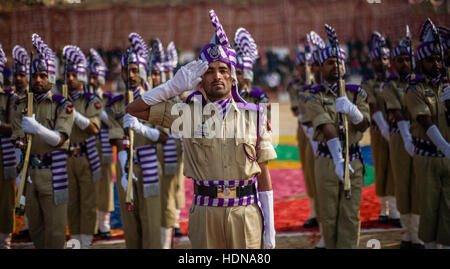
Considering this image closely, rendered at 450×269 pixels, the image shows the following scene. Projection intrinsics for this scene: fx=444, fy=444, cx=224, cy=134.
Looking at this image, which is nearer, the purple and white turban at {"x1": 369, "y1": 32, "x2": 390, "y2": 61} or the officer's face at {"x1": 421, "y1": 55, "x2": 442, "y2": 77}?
the officer's face at {"x1": 421, "y1": 55, "x2": 442, "y2": 77}

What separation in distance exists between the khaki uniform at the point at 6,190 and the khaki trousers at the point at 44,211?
A: 1.16 m

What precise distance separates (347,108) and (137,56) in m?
2.83

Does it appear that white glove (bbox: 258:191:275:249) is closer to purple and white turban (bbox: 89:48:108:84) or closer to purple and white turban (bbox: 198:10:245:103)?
purple and white turban (bbox: 198:10:245:103)

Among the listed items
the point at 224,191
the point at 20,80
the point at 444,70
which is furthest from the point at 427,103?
the point at 20,80

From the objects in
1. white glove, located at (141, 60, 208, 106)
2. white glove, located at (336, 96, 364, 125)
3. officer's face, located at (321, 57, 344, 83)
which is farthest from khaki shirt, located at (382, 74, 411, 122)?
white glove, located at (141, 60, 208, 106)

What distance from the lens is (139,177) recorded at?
5.74 metres

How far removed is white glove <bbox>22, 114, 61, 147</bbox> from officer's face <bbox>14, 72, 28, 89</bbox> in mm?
1834

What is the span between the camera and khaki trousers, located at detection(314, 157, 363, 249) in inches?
210

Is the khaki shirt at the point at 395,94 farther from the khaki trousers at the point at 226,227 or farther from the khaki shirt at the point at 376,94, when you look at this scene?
the khaki trousers at the point at 226,227

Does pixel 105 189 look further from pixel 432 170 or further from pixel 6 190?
pixel 432 170

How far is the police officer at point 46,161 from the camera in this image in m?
5.45

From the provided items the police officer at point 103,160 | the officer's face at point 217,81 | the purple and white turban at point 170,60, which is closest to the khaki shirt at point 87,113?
the police officer at point 103,160
